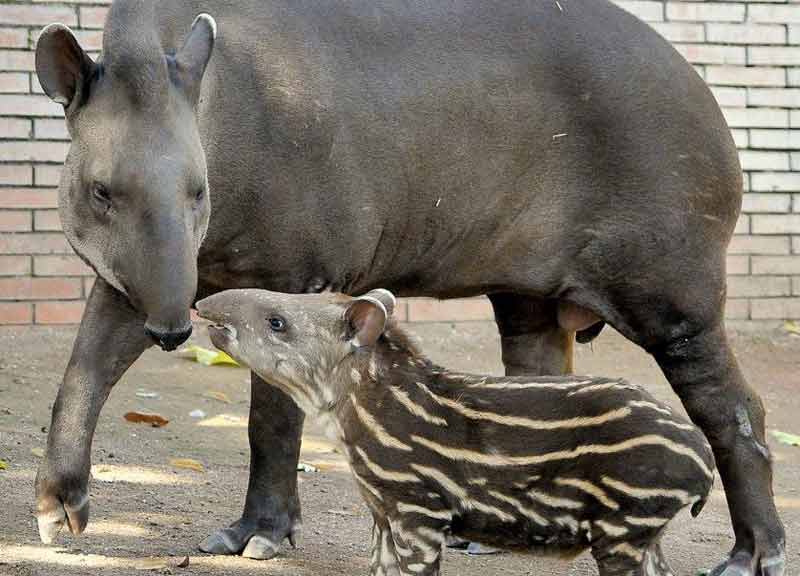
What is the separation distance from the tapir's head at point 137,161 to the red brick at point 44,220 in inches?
180

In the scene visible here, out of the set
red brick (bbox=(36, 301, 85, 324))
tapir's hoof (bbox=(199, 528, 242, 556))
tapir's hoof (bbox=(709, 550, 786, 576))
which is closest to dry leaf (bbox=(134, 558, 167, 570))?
tapir's hoof (bbox=(199, 528, 242, 556))

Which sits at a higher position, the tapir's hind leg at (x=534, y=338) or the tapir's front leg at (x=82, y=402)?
the tapir's front leg at (x=82, y=402)

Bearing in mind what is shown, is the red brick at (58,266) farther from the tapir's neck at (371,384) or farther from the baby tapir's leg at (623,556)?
the baby tapir's leg at (623,556)

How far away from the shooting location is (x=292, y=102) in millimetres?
5055

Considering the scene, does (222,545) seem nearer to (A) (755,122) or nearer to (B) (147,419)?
(B) (147,419)

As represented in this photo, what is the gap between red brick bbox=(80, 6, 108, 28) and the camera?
9.15 m

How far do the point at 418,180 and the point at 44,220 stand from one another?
4281 millimetres

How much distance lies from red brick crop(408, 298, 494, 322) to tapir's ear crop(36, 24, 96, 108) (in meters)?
5.30

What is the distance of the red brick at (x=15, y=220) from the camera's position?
904 cm

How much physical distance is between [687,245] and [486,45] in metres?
1.06

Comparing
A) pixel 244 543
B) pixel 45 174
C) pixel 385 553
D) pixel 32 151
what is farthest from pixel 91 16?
pixel 385 553

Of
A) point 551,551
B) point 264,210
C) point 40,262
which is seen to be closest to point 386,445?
point 551,551

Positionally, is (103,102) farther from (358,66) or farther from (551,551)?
(551,551)

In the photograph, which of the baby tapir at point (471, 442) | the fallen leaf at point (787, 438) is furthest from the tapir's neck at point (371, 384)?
the fallen leaf at point (787, 438)
